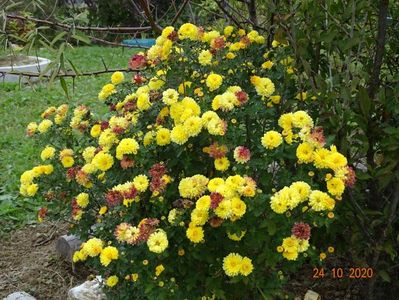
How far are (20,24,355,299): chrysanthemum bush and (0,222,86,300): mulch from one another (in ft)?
2.09

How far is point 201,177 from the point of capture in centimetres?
179

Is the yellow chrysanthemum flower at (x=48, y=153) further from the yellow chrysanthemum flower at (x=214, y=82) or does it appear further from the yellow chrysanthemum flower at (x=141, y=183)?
the yellow chrysanthemum flower at (x=214, y=82)

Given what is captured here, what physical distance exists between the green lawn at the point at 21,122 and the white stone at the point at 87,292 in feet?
2.85

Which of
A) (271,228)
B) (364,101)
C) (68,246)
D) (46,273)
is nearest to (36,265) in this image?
(46,273)

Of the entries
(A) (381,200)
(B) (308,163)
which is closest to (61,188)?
(B) (308,163)

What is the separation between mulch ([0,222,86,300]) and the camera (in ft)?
9.60

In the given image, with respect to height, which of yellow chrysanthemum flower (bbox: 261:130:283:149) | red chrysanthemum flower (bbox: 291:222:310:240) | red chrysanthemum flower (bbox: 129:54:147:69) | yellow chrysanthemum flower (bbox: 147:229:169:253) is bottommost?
yellow chrysanthemum flower (bbox: 147:229:169:253)

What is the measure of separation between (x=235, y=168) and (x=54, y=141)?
3.34ft

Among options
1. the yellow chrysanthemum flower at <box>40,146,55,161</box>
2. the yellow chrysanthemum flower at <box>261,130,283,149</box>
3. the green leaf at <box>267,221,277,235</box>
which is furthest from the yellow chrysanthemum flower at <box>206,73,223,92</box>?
the yellow chrysanthemum flower at <box>40,146,55,161</box>

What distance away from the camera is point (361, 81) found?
222 centimetres

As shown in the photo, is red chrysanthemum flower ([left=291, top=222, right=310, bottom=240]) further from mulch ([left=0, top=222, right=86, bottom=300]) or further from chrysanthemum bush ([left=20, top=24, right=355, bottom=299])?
mulch ([left=0, top=222, right=86, bottom=300])

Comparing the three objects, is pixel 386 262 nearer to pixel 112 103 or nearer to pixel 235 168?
pixel 235 168

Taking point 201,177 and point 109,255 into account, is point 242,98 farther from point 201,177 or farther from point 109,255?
point 109,255

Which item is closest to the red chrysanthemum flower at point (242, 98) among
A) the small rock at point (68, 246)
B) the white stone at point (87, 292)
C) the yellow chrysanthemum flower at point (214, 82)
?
the yellow chrysanthemum flower at point (214, 82)
